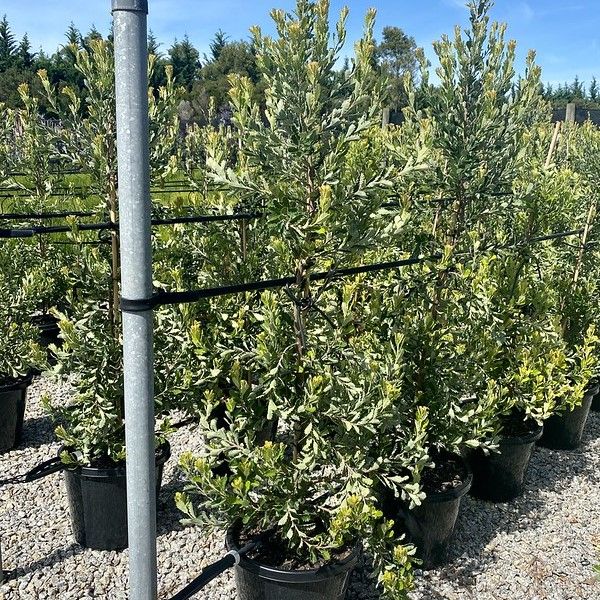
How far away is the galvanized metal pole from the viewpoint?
1.49 meters

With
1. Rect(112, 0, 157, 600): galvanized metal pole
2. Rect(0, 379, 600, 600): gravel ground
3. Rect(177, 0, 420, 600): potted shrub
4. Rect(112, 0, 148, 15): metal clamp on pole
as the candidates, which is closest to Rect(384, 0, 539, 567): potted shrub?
Rect(0, 379, 600, 600): gravel ground

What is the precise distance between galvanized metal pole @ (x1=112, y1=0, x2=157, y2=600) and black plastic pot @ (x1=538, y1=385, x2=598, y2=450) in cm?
→ 363

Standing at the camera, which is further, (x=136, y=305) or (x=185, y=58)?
(x=185, y=58)

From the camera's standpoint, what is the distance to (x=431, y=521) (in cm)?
307

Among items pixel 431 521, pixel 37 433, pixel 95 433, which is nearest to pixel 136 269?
pixel 95 433

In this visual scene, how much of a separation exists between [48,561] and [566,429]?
3.67 meters

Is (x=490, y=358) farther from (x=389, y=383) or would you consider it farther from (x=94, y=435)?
(x=94, y=435)

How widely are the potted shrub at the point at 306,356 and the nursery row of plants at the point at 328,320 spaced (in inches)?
0.4

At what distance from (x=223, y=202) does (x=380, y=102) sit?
3.78 feet

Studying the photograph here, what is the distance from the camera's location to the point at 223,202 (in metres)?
3.14

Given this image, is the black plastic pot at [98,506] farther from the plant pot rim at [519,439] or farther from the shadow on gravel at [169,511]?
the plant pot rim at [519,439]

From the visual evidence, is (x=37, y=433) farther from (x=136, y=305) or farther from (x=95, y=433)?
(x=136, y=305)

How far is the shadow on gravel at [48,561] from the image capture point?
3.02m

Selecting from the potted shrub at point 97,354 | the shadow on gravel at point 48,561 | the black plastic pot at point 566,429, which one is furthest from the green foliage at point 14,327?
the black plastic pot at point 566,429
